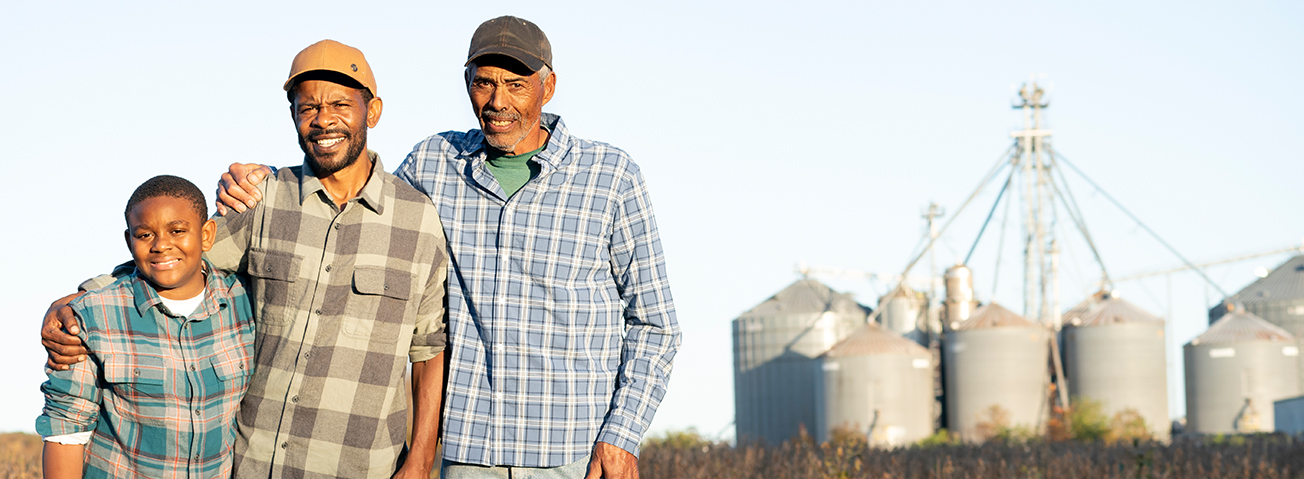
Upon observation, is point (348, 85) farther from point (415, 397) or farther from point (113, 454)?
point (113, 454)

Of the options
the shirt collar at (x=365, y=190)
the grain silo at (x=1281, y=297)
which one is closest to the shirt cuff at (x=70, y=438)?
the shirt collar at (x=365, y=190)

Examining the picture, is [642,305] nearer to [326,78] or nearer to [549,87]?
[549,87]

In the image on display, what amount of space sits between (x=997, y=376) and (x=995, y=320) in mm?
1699

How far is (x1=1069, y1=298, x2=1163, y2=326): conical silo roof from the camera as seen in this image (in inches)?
1553

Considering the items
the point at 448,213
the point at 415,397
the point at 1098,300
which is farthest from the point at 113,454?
the point at 1098,300

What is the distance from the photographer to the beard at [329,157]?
3.52 m

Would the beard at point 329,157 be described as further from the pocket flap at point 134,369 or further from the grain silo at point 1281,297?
the grain silo at point 1281,297

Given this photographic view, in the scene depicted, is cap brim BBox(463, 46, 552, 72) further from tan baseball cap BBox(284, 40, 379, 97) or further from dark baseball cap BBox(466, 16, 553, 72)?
tan baseball cap BBox(284, 40, 379, 97)

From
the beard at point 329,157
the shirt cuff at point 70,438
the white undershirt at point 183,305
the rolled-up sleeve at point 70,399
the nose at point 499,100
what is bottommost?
the shirt cuff at point 70,438

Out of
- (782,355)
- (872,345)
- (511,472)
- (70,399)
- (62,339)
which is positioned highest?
(872,345)

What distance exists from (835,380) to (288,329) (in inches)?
1461

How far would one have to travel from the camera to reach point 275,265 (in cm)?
347

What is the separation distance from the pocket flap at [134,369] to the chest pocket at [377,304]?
482mm

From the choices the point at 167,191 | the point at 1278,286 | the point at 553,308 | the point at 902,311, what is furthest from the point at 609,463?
the point at 902,311
